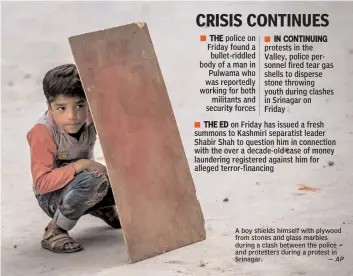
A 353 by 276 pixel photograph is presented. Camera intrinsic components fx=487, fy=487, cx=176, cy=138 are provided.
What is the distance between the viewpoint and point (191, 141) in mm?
1436

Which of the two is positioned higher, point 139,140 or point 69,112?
point 69,112

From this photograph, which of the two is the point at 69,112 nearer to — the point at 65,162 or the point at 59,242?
the point at 65,162

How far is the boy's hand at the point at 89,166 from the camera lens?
140 centimetres

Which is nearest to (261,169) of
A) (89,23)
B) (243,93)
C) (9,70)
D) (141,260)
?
(243,93)

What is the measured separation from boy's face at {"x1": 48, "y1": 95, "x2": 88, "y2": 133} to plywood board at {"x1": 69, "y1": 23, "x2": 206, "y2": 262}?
0.07 meters

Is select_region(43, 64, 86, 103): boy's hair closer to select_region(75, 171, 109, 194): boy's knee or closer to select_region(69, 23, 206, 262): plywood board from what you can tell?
select_region(69, 23, 206, 262): plywood board

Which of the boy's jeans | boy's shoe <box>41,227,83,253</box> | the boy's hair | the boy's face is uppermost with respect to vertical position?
the boy's hair

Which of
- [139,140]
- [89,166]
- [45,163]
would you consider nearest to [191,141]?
[139,140]

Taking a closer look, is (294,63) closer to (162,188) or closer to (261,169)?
(261,169)

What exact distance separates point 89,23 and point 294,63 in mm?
615

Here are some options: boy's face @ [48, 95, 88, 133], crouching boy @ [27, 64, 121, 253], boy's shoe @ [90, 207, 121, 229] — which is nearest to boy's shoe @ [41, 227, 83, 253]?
crouching boy @ [27, 64, 121, 253]

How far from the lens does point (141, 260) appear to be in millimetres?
1386

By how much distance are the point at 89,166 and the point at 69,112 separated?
17 centimetres

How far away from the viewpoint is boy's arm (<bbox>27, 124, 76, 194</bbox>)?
140 cm
